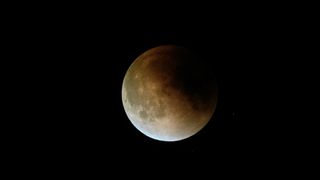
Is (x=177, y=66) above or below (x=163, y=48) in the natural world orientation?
below

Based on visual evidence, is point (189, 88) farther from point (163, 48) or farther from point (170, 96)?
point (163, 48)

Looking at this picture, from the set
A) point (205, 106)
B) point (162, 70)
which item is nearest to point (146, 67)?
point (162, 70)

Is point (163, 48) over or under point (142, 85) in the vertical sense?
over

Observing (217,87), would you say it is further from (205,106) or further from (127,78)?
(127,78)

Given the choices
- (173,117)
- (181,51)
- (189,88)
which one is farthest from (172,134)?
(181,51)

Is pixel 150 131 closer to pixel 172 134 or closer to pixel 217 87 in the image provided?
pixel 172 134

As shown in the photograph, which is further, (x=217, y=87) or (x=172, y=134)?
(x=217, y=87)

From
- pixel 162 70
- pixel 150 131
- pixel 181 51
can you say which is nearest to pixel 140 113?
pixel 150 131

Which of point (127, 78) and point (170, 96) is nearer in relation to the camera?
point (170, 96)

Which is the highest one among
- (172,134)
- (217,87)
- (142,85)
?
(217,87)
